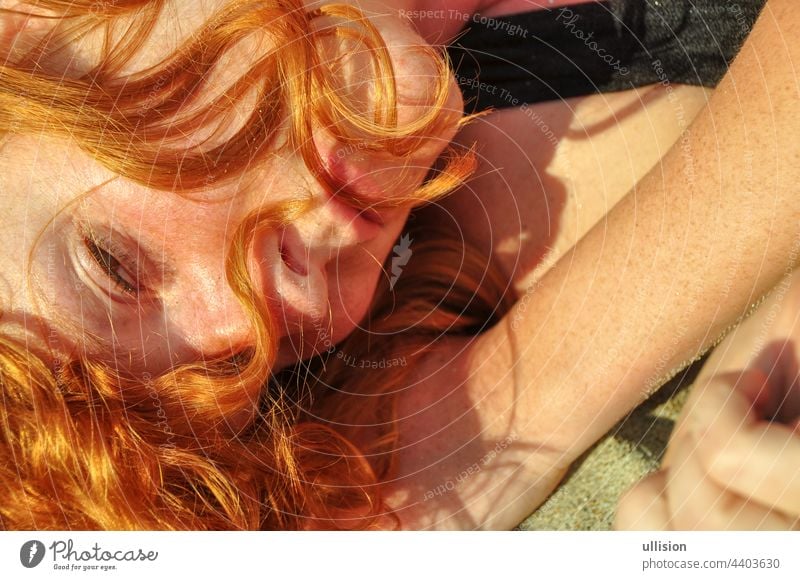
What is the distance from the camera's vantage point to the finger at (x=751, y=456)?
0.50 m

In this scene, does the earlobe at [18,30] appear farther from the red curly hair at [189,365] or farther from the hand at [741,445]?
the hand at [741,445]

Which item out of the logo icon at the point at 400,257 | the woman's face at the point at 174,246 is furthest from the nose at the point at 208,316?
the logo icon at the point at 400,257

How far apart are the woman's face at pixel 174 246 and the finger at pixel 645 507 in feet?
0.89

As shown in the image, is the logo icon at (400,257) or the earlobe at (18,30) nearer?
the earlobe at (18,30)

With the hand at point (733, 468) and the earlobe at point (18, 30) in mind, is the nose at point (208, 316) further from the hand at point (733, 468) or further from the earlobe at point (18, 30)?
the hand at point (733, 468)

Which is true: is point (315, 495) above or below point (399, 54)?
below

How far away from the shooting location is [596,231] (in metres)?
0.55

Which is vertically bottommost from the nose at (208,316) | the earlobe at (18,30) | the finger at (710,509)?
the finger at (710,509)

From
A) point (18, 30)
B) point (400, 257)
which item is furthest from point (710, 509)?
point (18, 30)
